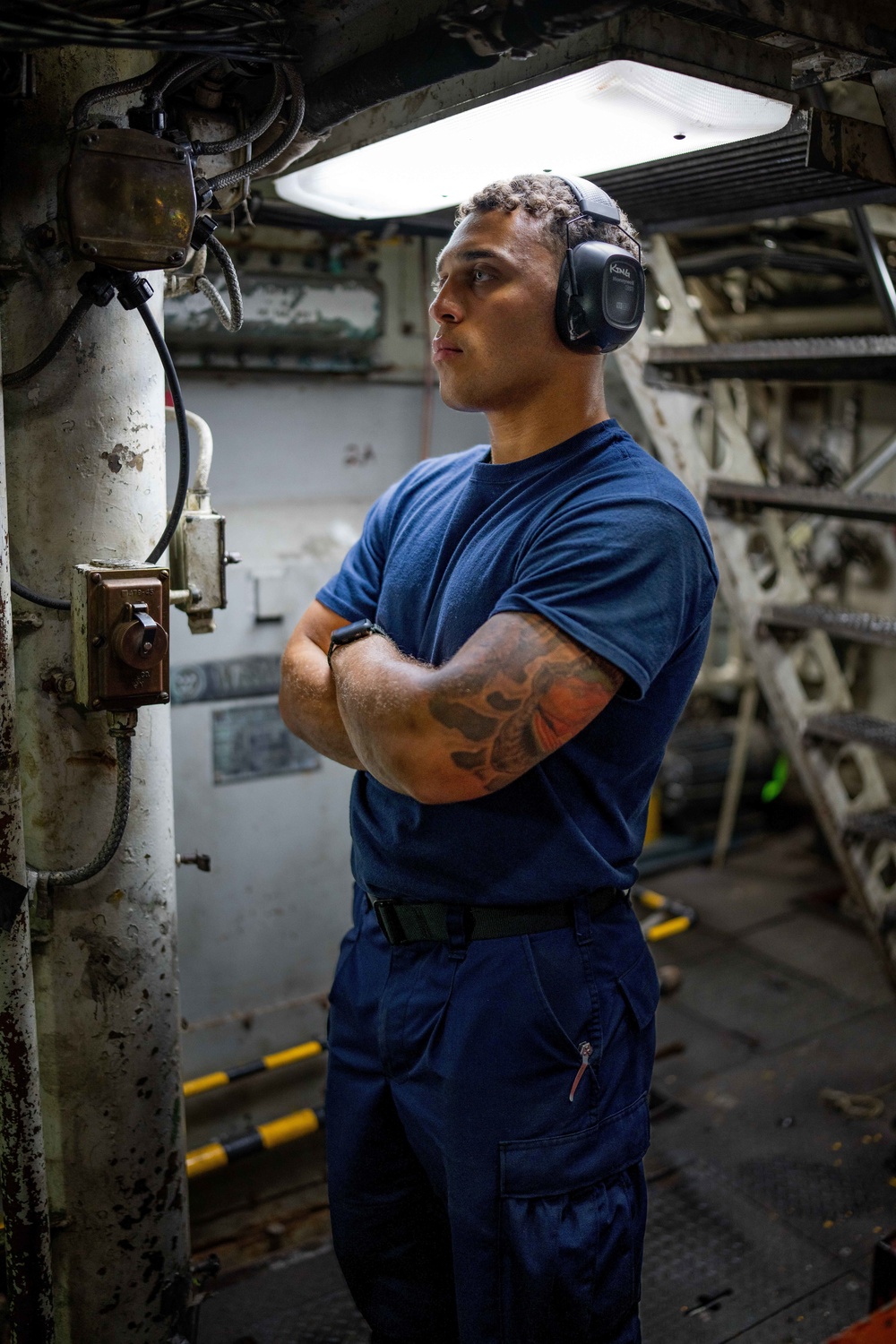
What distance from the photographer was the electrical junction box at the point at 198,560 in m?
2.19

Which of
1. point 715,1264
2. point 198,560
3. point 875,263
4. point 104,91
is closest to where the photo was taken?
point 104,91

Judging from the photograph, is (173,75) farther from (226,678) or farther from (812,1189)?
(812,1189)

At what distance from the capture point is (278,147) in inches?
73.6

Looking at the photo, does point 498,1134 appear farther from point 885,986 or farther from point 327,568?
point 885,986

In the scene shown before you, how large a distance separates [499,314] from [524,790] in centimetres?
81

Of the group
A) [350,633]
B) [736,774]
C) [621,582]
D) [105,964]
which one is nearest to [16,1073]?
[105,964]

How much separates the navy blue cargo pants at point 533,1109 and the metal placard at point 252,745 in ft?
4.54

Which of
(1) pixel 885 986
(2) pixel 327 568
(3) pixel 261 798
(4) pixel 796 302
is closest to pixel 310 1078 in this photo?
(3) pixel 261 798

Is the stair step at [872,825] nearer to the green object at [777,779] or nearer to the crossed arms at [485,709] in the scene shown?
the crossed arms at [485,709]

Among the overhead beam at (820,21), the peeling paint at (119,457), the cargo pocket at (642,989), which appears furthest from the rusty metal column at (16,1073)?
the overhead beam at (820,21)

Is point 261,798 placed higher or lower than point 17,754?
lower

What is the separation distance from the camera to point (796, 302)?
16.5ft

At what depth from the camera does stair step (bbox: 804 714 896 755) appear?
2.88 metres

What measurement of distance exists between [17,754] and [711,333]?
2608 millimetres
